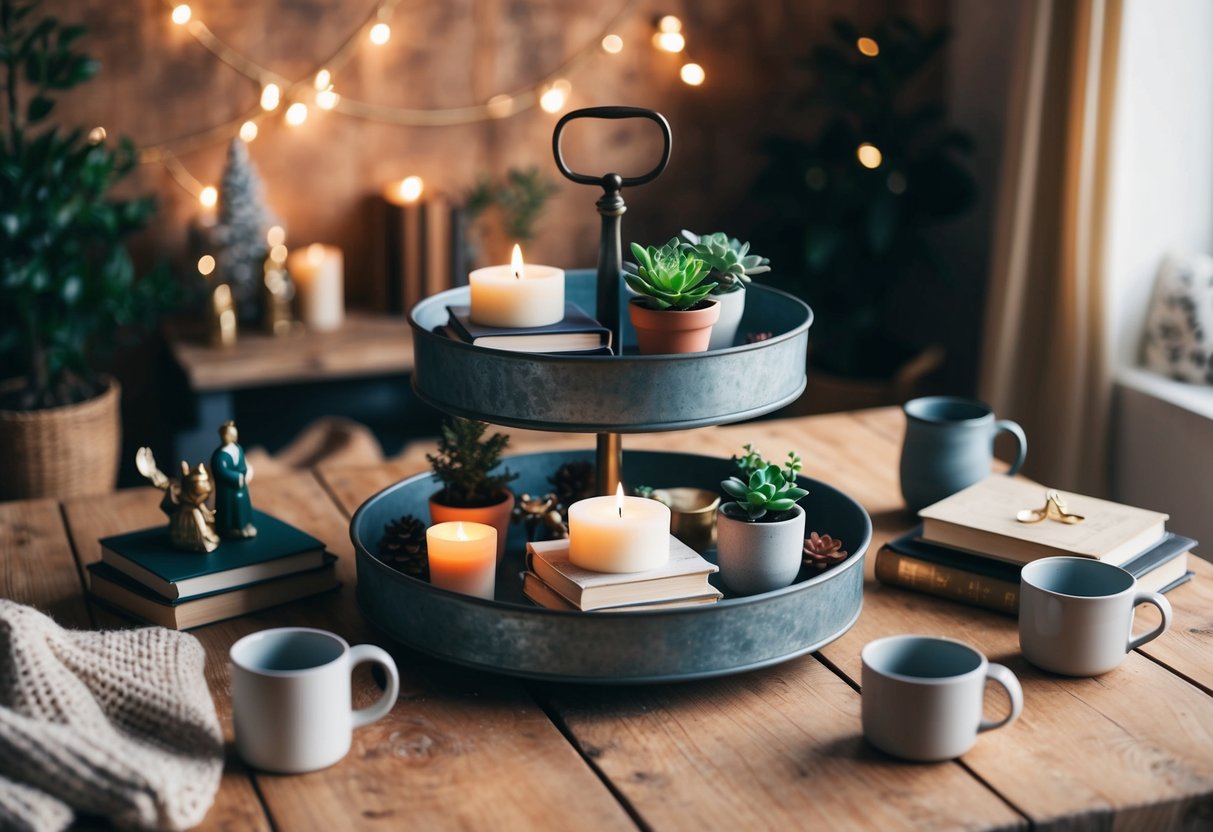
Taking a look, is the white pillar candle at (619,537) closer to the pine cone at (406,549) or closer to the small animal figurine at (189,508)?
the pine cone at (406,549)

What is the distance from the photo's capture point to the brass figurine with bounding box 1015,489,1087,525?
4.59 feet

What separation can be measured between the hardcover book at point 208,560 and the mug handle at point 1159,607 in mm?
805

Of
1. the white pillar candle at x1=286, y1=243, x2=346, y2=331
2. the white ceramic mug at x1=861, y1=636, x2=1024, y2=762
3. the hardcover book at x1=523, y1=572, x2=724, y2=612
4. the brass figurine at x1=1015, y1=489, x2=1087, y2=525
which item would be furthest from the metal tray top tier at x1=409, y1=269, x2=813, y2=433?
the white pillar candle at x1=286, y1=243, x2=346, y2=331

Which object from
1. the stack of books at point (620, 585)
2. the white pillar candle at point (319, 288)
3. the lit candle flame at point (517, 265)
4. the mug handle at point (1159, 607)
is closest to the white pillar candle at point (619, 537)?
the stack of books at point (620, 585)

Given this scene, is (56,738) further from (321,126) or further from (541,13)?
(541,13)

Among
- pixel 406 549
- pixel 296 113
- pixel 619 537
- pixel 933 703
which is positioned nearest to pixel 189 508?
pixel 406 549

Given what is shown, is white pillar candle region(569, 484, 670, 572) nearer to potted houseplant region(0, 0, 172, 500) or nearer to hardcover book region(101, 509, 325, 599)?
hardcover book region(101, 509, 325, 599)

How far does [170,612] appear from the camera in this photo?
1289 mm

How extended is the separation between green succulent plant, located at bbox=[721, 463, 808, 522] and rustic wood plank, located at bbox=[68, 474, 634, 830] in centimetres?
27

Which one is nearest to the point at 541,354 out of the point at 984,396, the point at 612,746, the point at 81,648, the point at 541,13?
the point at 612,746

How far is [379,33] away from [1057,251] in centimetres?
157

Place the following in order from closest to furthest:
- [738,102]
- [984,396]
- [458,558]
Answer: [458,558]
[984,396]
[738,102]

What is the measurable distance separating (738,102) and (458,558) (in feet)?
7.80

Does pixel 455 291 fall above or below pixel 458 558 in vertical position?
above
